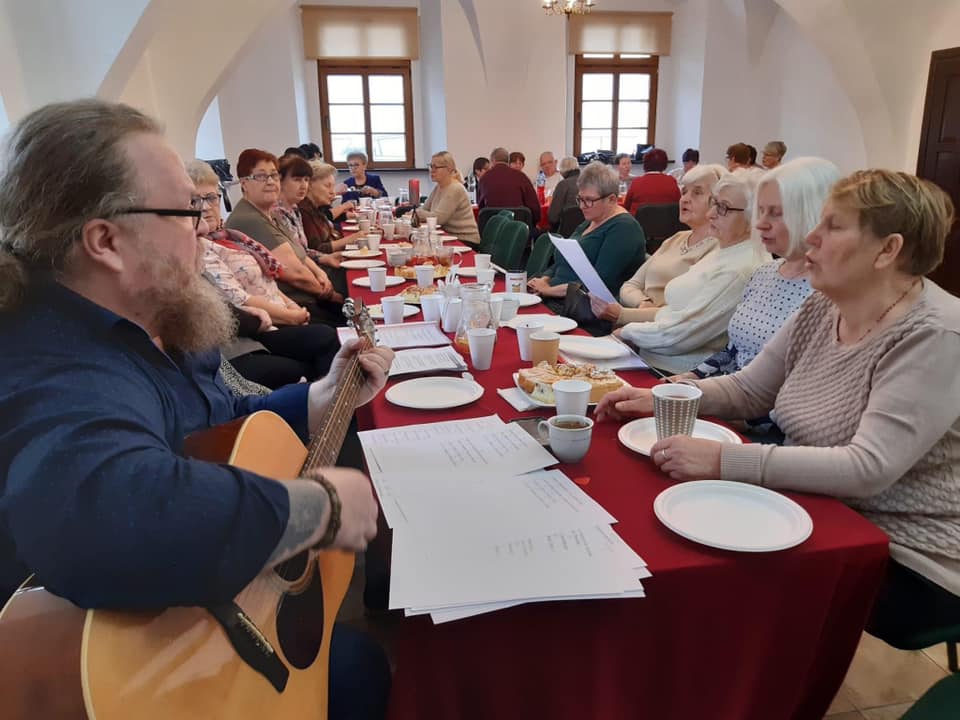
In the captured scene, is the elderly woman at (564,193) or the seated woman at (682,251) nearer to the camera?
the seated woman at (682,251)

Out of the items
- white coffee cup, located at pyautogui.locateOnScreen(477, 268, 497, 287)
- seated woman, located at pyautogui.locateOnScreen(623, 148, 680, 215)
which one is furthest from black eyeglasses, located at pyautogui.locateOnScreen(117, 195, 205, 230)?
seated woman, located at pyautogui.locateOnScreen(623, 148, 680, 215)

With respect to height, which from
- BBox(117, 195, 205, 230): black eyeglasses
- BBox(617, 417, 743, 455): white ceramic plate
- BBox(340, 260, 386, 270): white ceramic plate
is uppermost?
BBox(117, 195, 205, 230): black eyeglasses

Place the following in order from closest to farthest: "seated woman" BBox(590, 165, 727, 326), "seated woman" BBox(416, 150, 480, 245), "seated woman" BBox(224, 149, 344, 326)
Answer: "seated woman" BBox(590, 165, 727, 326) → "seated woman" BBox(224, 149, 344, 326) → "seated woman" BBox(416, 150, 480, 245)

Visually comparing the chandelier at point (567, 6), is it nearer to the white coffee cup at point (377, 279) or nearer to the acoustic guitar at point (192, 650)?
the white coffee cup at point (377, 279)

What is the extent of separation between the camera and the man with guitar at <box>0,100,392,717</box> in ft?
2.33

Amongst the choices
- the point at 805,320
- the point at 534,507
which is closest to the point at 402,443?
the point at 534,507

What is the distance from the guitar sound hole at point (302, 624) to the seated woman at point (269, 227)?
9.09 ft

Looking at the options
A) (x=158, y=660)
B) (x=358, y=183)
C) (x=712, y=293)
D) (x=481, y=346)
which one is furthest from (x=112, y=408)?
(x=358, y=183)

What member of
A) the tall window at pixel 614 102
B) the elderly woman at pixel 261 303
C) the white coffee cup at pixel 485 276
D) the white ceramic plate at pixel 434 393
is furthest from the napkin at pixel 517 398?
the tall window at pixel 614 102

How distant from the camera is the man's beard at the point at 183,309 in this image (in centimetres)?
98

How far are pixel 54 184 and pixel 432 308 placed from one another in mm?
1563

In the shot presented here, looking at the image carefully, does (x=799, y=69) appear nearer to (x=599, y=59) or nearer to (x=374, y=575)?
(x=599, y=59)

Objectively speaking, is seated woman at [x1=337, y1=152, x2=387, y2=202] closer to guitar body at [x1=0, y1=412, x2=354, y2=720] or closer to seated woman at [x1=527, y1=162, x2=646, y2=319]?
seated woman at [x1=527, y1=162, x2=646, y2=319]

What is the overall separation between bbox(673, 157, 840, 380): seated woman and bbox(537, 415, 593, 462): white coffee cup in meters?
0.78
